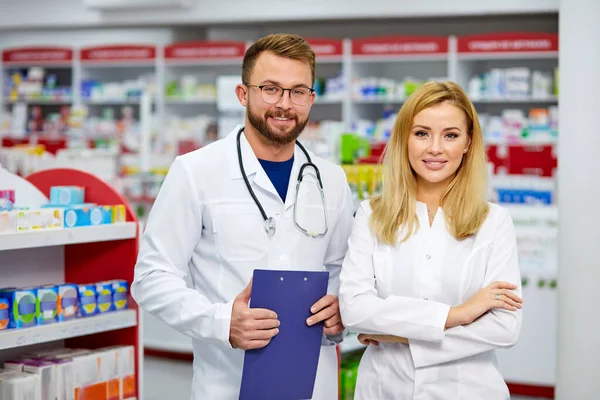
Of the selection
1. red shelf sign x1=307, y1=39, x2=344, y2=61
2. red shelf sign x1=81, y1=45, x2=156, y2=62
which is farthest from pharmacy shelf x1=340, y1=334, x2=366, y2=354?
red shelf sign x1=81, y1=45, x2=156, y2=62

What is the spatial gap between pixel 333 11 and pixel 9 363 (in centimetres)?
622

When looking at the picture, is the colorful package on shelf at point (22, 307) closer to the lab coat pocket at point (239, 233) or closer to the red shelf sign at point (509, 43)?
the lab coat pocket at point (239, 233)

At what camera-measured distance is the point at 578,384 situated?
4.01 meters

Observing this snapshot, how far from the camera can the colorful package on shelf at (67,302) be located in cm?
315

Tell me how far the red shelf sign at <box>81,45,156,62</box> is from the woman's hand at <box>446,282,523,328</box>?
7467mm

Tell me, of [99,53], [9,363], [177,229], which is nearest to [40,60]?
Answer: [99,53]

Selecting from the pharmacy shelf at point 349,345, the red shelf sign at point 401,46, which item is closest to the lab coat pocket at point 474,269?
the pharmacy shelf at point 349,345

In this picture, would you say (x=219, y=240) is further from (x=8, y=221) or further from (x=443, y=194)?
(x=8, y=221)

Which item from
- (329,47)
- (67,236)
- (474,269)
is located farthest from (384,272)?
(329,47)

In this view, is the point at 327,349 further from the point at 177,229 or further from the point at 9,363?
the point at 9,363

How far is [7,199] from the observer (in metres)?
3.12

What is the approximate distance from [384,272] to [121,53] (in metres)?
7.47

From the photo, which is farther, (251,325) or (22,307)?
(22,307)

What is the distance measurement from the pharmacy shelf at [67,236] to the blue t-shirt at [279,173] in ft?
3.36
